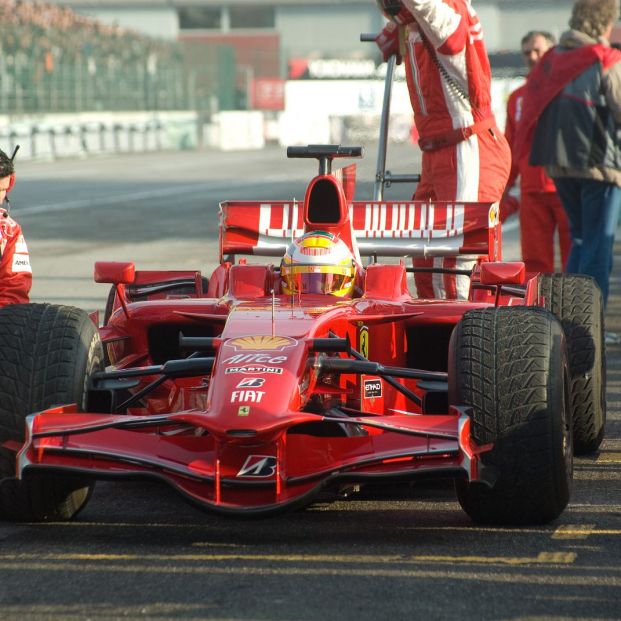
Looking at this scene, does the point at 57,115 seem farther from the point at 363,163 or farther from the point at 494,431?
the point at 494,431

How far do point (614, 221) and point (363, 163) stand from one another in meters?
1.96

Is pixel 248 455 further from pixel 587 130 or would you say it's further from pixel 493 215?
pixel 587 130

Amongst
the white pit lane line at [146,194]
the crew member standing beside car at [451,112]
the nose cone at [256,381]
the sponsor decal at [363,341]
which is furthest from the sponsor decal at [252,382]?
the white pit lane line at [146,194]

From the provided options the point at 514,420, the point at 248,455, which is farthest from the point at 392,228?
the point at 248,455

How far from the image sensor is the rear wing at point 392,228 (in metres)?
7.47

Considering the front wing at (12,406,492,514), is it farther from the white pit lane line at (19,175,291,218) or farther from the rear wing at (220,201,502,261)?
the white pit lane line at (19,175,291,218)

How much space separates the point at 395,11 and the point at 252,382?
11.4ft

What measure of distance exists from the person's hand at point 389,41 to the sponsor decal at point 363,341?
9.21ft

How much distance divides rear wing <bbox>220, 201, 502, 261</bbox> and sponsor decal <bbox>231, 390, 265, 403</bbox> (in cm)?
260

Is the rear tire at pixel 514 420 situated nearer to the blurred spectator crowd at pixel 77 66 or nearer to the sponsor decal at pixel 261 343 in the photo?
the sponsor decal at pixel 261 343

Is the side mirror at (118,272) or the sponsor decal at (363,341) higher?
the side mirror at (118,272)

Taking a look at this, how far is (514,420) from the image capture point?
5.00 meters

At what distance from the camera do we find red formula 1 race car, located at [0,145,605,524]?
483 cm

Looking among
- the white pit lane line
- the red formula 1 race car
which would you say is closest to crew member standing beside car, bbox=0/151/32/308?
the red formula 1 race car
